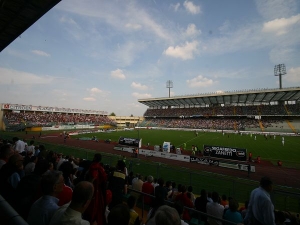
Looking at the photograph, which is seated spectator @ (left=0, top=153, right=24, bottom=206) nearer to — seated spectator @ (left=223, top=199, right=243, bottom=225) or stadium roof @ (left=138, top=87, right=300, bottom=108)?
seated spectator @ (left=223, top=199, right=243, bottom=225)

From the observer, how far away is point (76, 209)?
7.29 feet

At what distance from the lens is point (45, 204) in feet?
8.86

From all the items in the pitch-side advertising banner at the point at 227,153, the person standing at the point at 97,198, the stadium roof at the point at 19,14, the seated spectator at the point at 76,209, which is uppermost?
the stadium roof at the point at 19,14

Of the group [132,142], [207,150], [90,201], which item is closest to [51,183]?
[90,201]

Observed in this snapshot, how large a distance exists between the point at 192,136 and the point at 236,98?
3372 centimetres

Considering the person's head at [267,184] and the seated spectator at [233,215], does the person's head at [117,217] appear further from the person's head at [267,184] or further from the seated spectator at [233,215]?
the seated spectator at [233,215]

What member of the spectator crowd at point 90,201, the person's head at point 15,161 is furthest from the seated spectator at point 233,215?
the person's head at point 15,161

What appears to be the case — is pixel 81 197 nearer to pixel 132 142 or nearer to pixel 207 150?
pixel 207 150

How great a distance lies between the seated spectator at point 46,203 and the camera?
261 cm

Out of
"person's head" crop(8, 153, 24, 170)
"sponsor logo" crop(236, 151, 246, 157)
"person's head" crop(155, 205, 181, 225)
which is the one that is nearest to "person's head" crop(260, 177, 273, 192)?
"person's head" crop(155, 205, 181, 225)

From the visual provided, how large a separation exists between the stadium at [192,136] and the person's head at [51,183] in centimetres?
79

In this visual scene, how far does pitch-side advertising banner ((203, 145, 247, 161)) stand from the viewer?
779 inches

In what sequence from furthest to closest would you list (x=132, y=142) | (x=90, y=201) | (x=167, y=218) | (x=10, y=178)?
(x=132, y=142) < (x=10, y=178) < (x=90, y=201) < (x=167, y=218)

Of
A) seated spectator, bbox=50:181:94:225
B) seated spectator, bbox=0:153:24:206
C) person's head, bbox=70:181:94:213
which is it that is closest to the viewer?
seated spectator, bbox=50:181:94:225
